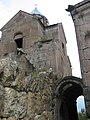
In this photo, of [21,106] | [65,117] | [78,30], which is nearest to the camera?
[21,106]

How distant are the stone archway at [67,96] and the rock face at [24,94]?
1.43ft

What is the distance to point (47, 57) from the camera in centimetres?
1327

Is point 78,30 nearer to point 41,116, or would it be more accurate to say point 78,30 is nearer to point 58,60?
point 58,60

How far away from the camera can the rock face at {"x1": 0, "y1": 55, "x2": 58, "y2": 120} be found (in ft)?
30.1

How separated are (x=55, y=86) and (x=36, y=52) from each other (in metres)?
3.47

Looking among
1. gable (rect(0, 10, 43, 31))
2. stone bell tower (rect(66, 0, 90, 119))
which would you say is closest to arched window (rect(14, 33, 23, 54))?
gable (rect(0, 10, 43, 31))

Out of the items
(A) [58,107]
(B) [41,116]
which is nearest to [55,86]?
(A) [58,107]

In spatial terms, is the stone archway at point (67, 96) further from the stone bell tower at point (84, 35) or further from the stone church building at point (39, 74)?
the stone bell tower at point (84, 35)

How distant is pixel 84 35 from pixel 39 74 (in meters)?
3.16

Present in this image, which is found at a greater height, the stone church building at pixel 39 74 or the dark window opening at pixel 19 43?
the dark window opening at pixel 19 43

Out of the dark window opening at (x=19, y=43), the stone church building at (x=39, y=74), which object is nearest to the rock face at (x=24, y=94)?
the stone church building at (x=39, y=74)

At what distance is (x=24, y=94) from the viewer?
9.93 meters

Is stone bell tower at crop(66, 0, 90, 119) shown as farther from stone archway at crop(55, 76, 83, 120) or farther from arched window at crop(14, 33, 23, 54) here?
arched window at crop(14, 33, 23, 54)

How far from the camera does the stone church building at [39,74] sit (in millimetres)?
9469
